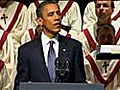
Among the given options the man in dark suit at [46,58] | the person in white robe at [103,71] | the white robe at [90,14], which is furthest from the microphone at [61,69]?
the white robe at [90,14]

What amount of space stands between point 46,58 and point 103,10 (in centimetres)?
140

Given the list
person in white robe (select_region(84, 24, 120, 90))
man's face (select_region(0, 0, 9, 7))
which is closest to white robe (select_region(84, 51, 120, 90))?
person in white robe (select_region(84, 24, 120, 90))

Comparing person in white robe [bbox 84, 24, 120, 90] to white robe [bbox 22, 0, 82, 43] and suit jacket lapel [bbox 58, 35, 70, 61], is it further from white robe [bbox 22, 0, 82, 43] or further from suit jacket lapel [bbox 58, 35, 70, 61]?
suit jacket lapel [bbox 58, 35, 70, 61]

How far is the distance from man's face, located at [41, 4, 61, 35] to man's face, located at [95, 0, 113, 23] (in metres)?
1.21

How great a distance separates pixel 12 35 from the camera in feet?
15.4

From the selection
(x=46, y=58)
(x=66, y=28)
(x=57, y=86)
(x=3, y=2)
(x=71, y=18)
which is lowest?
(x=57, y=86)

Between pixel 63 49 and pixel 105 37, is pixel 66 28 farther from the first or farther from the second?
pixel 63 49

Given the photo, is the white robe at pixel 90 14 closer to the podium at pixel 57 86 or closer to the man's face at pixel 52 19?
the man's face at pixel 52 19

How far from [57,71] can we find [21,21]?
193cm

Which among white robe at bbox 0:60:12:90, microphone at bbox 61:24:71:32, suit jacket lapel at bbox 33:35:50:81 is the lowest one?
white robe at bbox 0:60:12:90

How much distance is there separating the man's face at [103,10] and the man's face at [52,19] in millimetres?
1211

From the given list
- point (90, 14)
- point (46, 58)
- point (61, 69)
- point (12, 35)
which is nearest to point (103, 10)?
point (90, 14)

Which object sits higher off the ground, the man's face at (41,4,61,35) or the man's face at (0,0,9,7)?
the man's face at (0,0,9,7)

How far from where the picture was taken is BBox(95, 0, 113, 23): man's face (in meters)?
4.57
